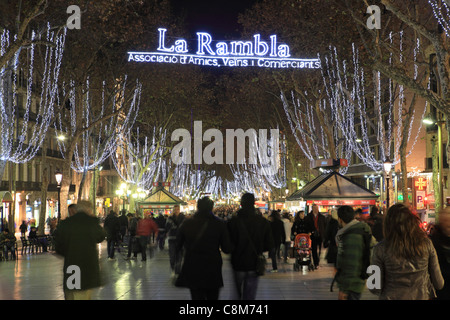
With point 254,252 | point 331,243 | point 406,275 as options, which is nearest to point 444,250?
point 406,275

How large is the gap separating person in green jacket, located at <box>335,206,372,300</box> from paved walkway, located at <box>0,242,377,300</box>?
213 cm

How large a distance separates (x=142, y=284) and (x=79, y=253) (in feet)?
21.9

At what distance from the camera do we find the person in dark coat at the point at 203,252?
721 cm

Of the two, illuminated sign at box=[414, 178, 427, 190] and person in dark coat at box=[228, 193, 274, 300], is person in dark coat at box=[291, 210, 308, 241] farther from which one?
illuminated sign at box=[414, 178, 427, 190]

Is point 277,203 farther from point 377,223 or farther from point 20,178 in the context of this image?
point 377,223

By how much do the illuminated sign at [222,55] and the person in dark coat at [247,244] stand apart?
1975 centimetres

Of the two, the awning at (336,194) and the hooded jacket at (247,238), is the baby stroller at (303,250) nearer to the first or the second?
the awning at (336,194)

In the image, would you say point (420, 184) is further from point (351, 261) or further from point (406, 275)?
point (406, 275)

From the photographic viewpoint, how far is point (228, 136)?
2965 inches

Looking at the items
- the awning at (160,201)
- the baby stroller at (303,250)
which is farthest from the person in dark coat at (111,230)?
the awning at (160,201)

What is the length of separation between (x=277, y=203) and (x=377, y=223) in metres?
36.8

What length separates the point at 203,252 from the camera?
7.32 meters


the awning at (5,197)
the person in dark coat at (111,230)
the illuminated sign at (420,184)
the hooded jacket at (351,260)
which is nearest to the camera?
the hooded jacket at (351,260)

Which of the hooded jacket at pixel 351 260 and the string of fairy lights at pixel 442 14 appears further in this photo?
the string of fairy lights at pixel 442 14
